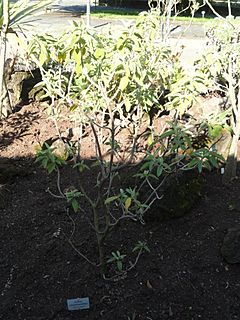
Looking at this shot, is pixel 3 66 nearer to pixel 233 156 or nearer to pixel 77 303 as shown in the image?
pixel 233 156

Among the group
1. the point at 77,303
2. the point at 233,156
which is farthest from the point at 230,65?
the point at 77,303

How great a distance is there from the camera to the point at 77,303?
7.31 ft

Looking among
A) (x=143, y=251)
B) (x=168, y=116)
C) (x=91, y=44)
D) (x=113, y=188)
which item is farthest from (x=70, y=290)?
(x=168, y=116)

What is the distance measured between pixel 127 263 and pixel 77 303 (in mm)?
424

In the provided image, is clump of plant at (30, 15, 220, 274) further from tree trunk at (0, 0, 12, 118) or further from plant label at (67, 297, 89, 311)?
tree trunk at (0, 0, 12, 118)

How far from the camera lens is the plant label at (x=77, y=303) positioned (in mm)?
2225

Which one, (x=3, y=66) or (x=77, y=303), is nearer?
(x=77, y=303)

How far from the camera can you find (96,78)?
2.14 meters

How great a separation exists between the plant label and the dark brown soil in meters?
0.04

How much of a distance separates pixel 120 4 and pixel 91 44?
66.2ft

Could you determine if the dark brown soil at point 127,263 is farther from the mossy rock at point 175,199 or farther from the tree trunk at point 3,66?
the tree trunk at point 3,66

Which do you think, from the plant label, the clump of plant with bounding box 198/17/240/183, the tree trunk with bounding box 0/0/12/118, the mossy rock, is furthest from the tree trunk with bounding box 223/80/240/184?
the tree trunk with bounding box 0/0/12/118

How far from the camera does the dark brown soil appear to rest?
2.26 meters

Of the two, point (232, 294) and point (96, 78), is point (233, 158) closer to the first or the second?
point (232, 294)
